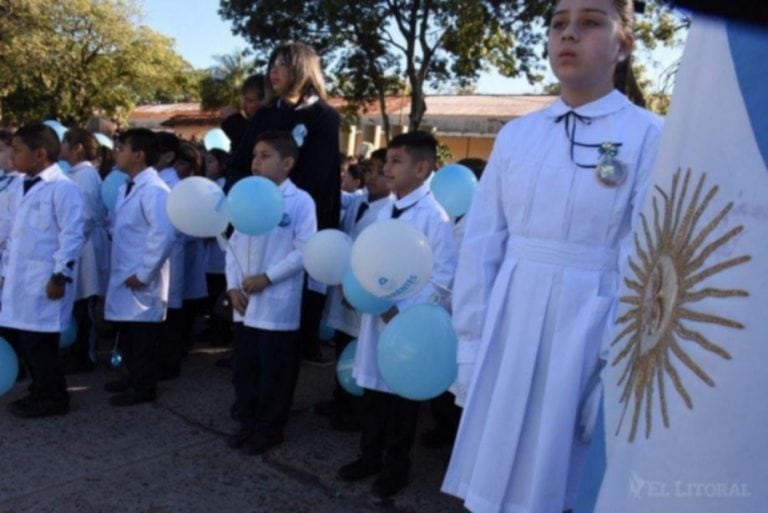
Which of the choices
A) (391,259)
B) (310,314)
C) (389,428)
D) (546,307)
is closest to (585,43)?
(546,307)

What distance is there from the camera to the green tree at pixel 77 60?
2839cm

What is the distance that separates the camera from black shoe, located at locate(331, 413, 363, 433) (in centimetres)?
418

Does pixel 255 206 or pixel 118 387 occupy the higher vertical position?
pixel 255 206

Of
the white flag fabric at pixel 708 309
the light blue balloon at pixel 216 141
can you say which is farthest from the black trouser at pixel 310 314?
the white flag fabric at pixel 708 309

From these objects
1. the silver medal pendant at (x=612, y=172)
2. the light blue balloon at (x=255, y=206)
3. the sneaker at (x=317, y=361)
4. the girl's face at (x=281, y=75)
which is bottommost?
the sneaker at (x=317, y=361)

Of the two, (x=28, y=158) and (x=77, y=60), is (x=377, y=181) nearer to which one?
(x=28, y=158)

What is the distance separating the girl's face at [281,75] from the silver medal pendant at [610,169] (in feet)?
8.51

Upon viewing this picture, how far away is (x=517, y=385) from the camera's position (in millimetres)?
1920

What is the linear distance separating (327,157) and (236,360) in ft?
4.26

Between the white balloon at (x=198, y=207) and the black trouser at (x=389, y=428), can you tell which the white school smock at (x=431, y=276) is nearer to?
the black trouser at (x=389, y=428)

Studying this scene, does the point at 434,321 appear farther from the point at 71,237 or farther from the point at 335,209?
the point at 71,237

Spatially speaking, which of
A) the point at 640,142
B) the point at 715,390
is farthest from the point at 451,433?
the point at 715,390

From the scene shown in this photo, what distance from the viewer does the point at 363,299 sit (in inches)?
128

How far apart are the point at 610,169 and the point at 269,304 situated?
220 centimetres
